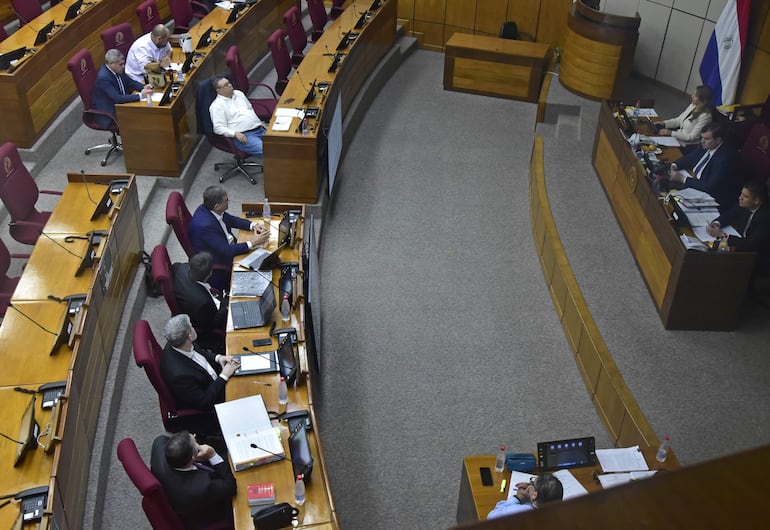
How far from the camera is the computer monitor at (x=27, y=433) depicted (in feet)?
11.9

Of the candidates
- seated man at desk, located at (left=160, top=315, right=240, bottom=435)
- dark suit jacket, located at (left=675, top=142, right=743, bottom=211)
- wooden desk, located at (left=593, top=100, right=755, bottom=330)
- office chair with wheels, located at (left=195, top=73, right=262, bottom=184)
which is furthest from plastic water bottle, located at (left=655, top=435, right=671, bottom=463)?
office chair with wheels, located at (left=195, top=73, right=262, bottom=184)

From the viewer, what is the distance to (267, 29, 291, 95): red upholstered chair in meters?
8.05

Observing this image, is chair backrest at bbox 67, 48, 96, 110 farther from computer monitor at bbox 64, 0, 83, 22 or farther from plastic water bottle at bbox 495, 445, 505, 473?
plastic water bottle at bbox 495, 445, 505, 473

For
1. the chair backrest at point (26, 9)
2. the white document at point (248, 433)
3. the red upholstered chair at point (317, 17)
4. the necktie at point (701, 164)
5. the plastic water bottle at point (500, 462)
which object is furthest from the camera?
the red upholstered chair at point (317, 17)

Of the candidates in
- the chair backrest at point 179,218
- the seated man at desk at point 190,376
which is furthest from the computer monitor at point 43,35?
the seated man at desk at point 190,376

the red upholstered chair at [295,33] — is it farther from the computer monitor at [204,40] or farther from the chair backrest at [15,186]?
the chair backrest at [15,186]

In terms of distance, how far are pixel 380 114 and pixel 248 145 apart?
8.93 feet

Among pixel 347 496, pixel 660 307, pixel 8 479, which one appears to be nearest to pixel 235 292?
pixel 347 496

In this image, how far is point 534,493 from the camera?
3.59 m

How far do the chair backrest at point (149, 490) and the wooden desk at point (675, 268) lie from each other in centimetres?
375

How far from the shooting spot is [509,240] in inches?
277

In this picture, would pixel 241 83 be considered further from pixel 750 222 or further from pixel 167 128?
pixel 750 222

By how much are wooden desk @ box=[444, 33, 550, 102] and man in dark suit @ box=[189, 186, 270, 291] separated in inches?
212

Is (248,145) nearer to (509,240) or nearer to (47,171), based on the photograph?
(47,171)
